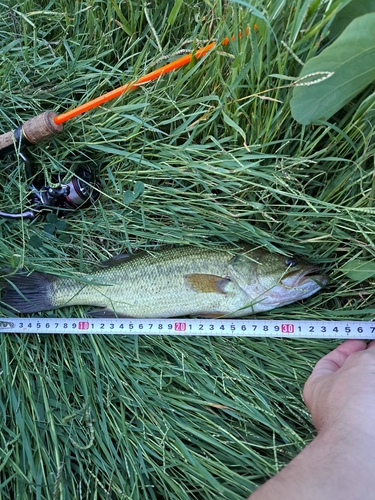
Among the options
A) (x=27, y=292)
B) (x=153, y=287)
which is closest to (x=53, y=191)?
(x=27, y=292)

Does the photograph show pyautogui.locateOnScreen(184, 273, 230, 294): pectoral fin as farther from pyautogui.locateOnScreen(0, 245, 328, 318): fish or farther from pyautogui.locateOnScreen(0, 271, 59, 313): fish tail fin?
pyautogui.locateOnScreen(0, 271, 59, 313): fish tail fin

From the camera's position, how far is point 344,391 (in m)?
2.32

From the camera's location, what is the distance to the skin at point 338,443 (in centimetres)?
191

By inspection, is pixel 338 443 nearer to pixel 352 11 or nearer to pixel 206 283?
pixel 206 283

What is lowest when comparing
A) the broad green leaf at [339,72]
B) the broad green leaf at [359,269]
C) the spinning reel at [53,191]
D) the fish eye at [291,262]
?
the spinning reel at [53,191]

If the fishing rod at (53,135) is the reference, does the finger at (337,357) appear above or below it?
below

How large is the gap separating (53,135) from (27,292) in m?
1.16

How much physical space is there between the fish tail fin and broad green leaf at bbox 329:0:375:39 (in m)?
2.50

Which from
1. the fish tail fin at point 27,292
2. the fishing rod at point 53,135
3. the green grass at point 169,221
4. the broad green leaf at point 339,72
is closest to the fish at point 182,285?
the fish tail fin at point 27,292

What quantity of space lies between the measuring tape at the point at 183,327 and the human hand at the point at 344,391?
195 mm

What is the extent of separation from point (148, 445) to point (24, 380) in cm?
100

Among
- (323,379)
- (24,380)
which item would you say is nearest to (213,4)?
(323,379)

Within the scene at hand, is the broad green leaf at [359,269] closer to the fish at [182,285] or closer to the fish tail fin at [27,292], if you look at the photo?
the fish at [182,285]

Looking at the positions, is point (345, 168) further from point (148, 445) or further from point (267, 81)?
point (148, 445)
